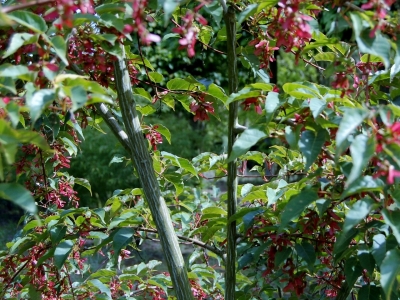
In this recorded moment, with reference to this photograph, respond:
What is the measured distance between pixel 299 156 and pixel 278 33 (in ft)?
2.24

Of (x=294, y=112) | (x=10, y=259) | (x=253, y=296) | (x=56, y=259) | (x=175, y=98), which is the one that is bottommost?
(x=253, y=296)

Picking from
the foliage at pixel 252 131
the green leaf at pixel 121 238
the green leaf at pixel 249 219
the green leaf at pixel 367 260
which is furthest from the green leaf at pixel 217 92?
the green leaf at pixel 367 260

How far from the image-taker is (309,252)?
4.35 feet

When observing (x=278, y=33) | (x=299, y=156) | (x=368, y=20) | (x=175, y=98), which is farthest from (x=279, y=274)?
(x=368, y=20)

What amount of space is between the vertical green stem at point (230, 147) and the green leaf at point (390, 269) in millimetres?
485

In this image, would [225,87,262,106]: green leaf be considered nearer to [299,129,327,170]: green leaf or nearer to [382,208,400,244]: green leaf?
[299,129,327,170]: green leaf

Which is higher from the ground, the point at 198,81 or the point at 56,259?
the point at 198,81

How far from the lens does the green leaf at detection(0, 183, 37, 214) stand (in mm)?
841

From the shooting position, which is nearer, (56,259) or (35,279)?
(56,259)

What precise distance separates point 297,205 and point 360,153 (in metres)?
0.21

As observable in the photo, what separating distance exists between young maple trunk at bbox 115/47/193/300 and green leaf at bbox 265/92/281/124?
16.6 inches

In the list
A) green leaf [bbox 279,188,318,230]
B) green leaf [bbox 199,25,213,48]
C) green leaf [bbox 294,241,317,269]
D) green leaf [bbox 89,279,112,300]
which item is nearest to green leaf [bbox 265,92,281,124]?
green leaf [bbox 279,188,318,230]

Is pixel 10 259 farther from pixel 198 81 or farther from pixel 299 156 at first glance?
pixel 299 156

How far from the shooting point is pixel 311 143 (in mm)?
1063
